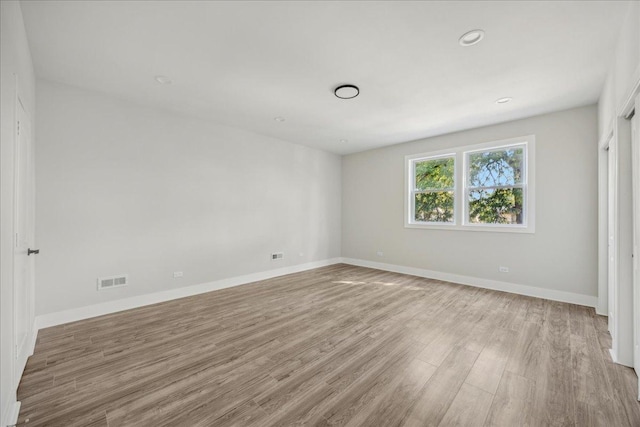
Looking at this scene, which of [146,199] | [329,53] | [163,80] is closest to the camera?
[329,53]

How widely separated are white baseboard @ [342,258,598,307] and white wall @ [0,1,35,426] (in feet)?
18.1

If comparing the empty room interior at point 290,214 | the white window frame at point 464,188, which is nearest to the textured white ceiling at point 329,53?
the empty room interior at point 290,214

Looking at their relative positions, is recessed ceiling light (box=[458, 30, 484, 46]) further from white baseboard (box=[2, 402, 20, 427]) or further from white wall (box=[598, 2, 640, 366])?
white baseboard (box=[2, 402, 20, 427])

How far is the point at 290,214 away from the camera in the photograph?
5.81 meters

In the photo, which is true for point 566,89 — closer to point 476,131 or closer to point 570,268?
point 476,131

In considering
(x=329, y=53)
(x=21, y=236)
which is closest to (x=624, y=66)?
(x=329, y=53)

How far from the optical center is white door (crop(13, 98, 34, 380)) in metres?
1.97

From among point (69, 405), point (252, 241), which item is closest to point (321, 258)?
point (252, 241)

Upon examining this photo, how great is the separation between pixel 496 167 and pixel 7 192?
5.87 metres

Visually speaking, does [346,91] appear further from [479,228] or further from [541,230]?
[541,230]

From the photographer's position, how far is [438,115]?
4156 mm

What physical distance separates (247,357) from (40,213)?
9.42ft

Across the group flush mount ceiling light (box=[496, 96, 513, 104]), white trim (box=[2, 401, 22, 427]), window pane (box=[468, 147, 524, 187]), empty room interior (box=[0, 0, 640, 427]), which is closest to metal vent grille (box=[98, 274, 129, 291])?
empty room interior (box=[0, 0, 640, 427])

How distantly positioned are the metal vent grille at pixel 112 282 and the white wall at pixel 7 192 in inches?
62.6
